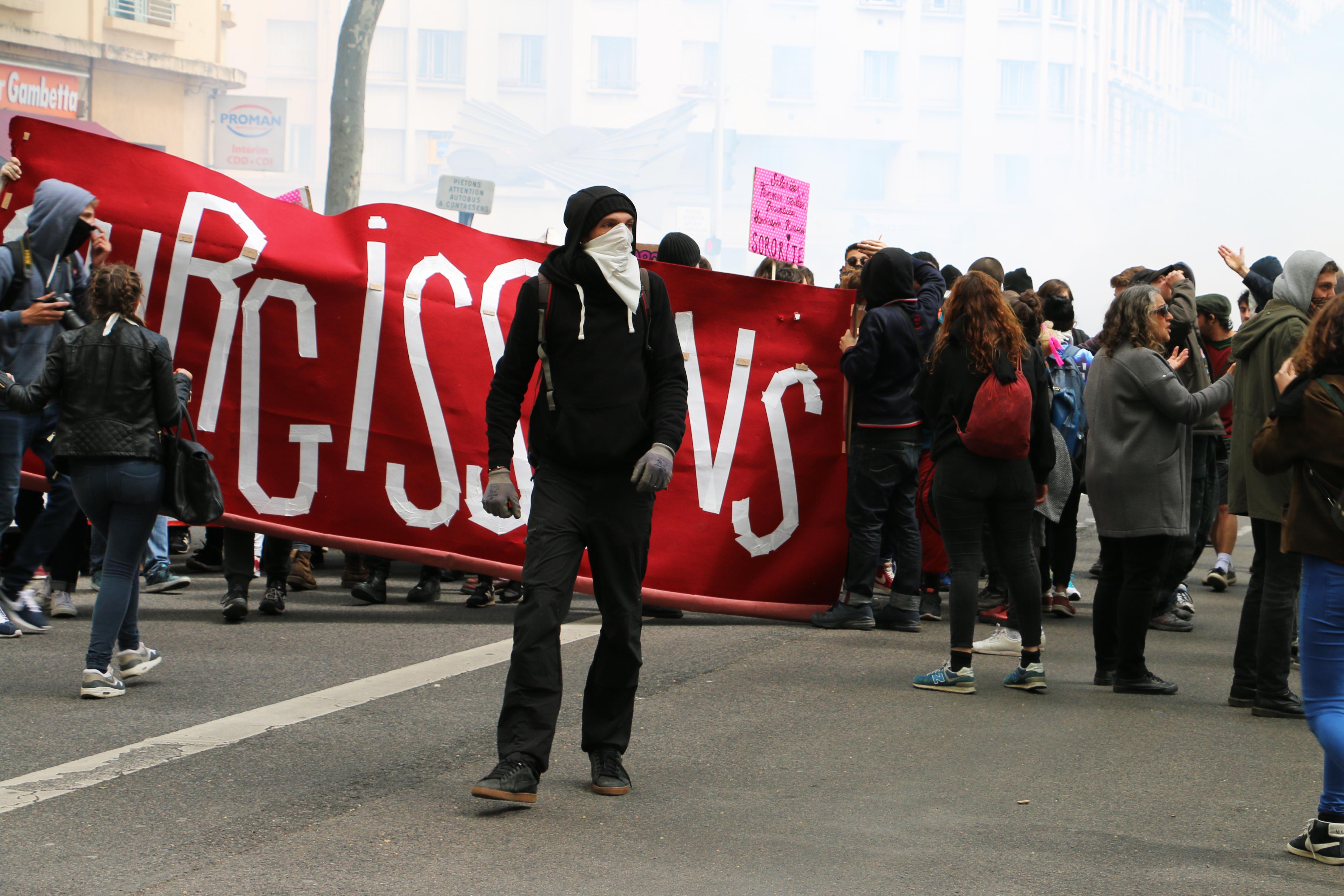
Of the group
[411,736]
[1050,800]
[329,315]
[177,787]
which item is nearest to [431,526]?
[329,315]

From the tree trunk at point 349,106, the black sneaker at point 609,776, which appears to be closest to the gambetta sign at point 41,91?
the tree trunk at point 349,106

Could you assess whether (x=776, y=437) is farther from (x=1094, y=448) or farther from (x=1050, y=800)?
(x=1050, y=800)

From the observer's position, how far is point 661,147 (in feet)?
220

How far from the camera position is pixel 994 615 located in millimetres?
8336

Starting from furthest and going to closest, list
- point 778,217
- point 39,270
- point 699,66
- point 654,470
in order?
1. point 699,66
2. point 778,217
3. point 39,270
4. point 654,470

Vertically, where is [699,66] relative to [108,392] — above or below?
above

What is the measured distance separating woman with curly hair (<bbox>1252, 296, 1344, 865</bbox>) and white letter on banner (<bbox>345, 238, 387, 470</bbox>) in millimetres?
4869

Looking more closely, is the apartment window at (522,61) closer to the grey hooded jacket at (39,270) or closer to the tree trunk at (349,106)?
the tree trunk at (349,106)

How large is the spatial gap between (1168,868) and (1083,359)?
5.63 meters

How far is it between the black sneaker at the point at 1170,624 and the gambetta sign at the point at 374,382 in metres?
1.96

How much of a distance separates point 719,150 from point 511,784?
55894 mm

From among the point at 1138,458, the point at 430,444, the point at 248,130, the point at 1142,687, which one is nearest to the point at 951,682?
the point at 1142,687

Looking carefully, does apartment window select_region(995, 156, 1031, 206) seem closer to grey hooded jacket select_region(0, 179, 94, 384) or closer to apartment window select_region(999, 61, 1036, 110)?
apartment window select_region(999, 61, 1036, 110)

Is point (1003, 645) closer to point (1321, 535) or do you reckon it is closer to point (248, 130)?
point (1321, 535)
